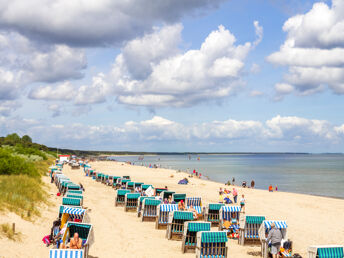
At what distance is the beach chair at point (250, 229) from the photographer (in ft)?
40.8

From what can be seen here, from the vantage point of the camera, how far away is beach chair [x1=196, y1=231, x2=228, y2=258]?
9938 millimetres

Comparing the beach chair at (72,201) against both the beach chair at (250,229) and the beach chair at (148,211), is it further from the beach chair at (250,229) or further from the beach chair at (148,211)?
the beach chair at (250,229)

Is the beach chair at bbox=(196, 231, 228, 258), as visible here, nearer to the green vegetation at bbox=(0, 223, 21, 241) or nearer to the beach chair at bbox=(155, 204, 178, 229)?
the beach chair at bbox=(155, 204, 178, 229)

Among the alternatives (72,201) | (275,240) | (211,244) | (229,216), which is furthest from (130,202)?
(275,240)

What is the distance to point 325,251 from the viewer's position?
27.0 ft

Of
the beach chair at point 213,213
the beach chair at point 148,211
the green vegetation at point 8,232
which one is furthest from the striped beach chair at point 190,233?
the beach chair at point 148,211

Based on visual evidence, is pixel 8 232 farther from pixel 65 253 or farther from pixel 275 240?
pixel 275 240

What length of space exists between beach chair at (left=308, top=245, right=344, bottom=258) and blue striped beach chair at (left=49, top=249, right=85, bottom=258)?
209 inches

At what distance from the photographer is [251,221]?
12.4 m

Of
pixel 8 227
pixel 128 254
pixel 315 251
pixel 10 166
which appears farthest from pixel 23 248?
pixel 10 166

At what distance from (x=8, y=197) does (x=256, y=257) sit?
1059 cm

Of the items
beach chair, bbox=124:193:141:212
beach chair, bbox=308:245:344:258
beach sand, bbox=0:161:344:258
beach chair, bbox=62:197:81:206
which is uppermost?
beach chair, bbox=308:245:344:258

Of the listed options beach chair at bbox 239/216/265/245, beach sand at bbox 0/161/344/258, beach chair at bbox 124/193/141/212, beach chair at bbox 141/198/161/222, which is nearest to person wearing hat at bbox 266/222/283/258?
beach sand at bbox 0/161/344/258

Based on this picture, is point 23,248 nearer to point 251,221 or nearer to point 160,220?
point 160,220
